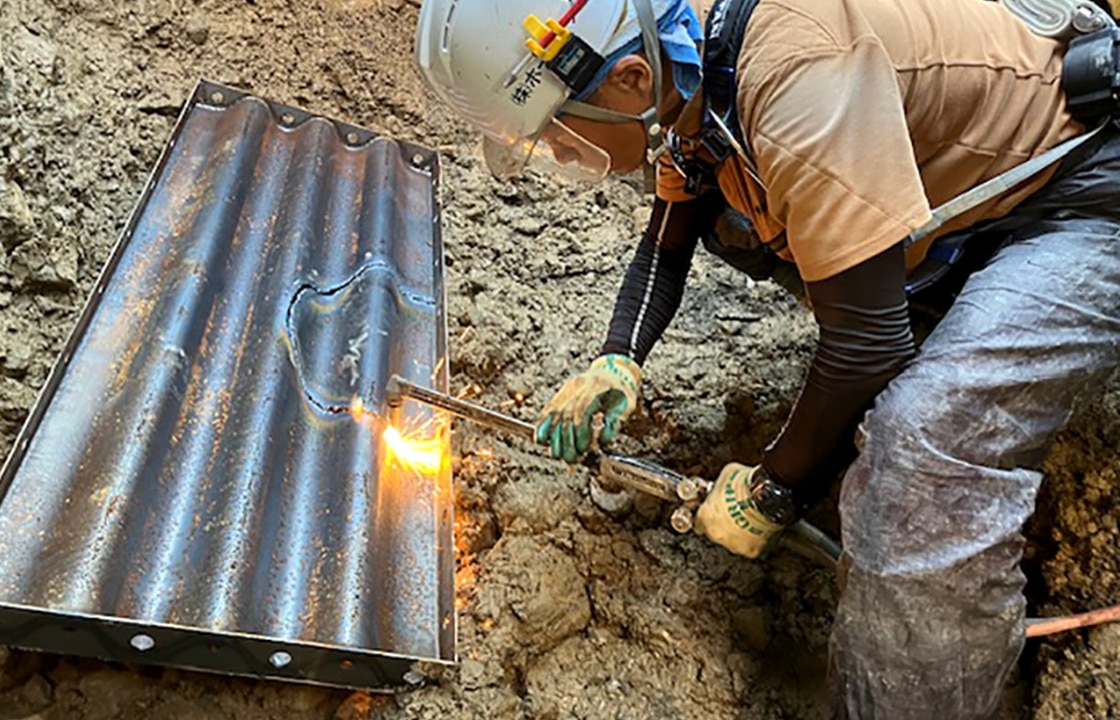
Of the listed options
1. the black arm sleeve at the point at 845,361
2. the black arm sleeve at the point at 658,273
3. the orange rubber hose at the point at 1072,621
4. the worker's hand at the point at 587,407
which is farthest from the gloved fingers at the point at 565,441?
the orange rubber hose at the point at 1072,621

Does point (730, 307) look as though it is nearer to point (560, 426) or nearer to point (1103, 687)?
point (560, 426)

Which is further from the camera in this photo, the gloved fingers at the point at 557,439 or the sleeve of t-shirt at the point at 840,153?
the gloved fingers at the point at 557,439

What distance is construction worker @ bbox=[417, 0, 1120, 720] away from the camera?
146 cm

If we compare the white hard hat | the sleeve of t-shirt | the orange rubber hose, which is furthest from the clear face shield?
the orange rubber hose

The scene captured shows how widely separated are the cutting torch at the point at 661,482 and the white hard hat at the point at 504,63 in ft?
1.90

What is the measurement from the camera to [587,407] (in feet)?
6.49

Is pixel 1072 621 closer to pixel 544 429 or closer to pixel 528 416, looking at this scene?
pixel 544 429

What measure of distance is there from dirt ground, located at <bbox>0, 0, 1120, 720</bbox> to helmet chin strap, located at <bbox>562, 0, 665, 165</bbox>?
0.81m

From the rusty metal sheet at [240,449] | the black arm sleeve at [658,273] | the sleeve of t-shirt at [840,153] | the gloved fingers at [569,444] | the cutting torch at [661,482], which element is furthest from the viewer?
the black arm sleeve at [658,273]

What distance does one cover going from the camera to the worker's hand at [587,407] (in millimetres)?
1943

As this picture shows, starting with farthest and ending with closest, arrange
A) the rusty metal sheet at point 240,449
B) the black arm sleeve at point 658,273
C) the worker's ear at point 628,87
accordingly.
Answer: the black arm sleeve at point 658,273 < the worker's ear at point 628,87 < the rusty metal sheet at point 240,449

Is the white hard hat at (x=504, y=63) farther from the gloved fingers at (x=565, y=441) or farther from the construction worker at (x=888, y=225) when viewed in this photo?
the gloved fingers at (x=565, y=441)

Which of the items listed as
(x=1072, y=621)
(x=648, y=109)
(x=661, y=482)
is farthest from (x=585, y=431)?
(x=1072, y=621)

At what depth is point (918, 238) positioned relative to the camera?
1667 millimetres
